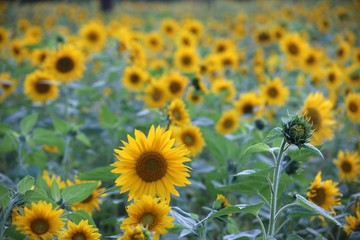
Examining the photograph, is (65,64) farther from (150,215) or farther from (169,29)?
(169,29)

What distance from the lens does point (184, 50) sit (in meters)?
3.56

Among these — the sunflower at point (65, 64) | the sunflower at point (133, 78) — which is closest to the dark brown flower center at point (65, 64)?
the sunflower at point (65, 64)

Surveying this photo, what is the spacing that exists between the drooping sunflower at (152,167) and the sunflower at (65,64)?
1571mm

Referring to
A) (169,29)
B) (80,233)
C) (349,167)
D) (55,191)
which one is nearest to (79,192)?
(55,191)

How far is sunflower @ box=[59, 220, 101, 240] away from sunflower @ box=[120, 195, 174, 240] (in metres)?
0.10

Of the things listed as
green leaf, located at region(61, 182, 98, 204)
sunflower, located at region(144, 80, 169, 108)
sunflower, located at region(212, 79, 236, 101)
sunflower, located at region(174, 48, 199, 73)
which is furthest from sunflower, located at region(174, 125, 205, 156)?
sunflower, located at region(174, 48, 199, 73)

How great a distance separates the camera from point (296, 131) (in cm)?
133

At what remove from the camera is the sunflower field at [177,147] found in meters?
1.40

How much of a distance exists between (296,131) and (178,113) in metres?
0.81

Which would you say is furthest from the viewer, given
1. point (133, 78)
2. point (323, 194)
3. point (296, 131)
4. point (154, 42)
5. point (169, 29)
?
point (169, 29)

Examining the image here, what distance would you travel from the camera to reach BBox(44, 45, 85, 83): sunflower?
2826 millimetres

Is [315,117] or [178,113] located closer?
[178,113]

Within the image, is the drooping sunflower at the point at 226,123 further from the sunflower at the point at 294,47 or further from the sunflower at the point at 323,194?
the sunflower at the point at 294,47

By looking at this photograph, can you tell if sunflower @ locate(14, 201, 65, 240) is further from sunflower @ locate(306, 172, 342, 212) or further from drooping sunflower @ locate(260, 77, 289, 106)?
drooping sunflower @ locate(260, 77, 289, 106)
